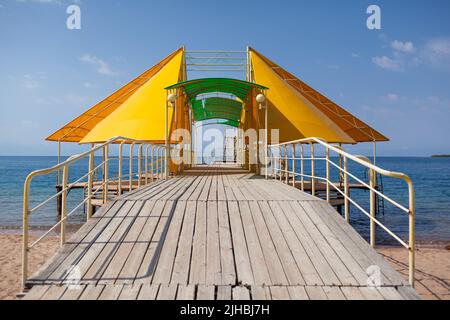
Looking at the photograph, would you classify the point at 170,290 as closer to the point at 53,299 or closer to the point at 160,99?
the point at 53,299

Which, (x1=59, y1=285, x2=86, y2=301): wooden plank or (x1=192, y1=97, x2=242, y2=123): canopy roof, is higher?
(x1=192, y1=97, x2=242, y2=123): canopy roof

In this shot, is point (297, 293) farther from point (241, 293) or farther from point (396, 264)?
point (396, 264)

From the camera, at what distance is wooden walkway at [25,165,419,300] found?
340cm

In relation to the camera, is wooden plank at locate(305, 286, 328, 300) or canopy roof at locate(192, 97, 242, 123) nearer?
wooden plank at locate(305, 286, 328, 300)

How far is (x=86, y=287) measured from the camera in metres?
3.47

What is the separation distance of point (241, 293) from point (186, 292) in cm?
51

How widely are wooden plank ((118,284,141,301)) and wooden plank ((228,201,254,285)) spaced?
3.23 ft

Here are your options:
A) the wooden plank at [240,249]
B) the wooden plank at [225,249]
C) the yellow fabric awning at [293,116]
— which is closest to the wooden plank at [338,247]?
the wooden plank at [240,249]

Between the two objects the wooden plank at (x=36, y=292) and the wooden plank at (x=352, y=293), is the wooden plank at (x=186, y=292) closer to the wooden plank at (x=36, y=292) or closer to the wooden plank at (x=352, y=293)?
the wooden plank at (x=36, y=292)

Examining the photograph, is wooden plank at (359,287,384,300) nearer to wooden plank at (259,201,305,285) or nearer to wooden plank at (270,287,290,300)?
wooden plank at (259,201,305,285)

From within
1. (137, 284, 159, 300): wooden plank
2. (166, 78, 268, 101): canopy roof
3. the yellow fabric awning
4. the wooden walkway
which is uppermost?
(166, 78, 268, 101): canopy roof

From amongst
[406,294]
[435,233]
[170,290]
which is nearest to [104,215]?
[170,290]

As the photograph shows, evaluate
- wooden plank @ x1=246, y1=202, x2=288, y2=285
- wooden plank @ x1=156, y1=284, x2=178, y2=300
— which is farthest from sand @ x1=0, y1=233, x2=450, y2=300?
wooden plank @ x1=156, y1=284, x2=178, y2=300

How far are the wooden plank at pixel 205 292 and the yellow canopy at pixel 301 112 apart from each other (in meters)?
11.7
